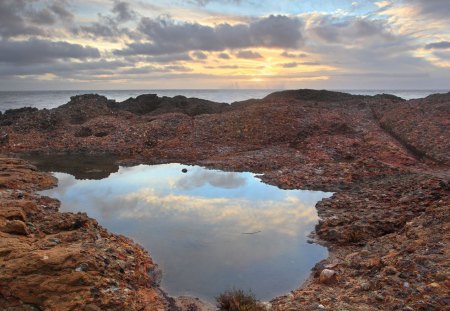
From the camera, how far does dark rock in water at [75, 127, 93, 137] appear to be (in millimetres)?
30125

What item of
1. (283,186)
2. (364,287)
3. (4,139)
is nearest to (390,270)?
(364,287)

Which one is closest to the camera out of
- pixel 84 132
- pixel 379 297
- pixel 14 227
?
pixel 379 297

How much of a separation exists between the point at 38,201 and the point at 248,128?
A: 17724 millimetres

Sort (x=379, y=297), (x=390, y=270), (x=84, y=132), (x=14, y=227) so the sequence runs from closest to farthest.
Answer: (x=379, y=297), (x=390, y=270), (x=14, y=227), (x=84, y=132)

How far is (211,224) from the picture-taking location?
13.3 metres

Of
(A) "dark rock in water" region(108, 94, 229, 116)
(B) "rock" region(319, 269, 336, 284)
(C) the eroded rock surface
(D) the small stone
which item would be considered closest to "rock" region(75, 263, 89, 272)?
(C) the eroded rock surface

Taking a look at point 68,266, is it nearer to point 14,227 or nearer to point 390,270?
point 14,227

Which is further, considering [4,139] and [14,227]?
[4,139]

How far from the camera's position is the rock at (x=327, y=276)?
919 cm

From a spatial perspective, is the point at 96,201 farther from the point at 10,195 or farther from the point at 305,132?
the point at 305,132

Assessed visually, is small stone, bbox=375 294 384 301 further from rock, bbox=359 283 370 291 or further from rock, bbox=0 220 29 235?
rock, bbox=0 220 29 235

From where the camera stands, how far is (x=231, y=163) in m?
22.1

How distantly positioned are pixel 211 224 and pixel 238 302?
531 centimetres

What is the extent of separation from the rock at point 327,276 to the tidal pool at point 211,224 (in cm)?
66
